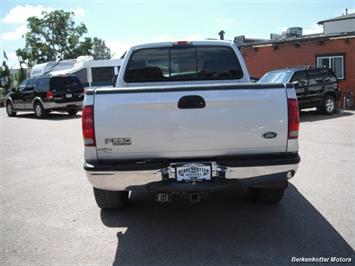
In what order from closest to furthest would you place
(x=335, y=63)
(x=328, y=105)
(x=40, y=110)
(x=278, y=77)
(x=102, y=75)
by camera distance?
(x=278, y=77) < (x=328, y=105) < (x=40, y=110) < (x=335, y=63) < (x=102, y=75)

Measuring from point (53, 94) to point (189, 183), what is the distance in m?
15.7

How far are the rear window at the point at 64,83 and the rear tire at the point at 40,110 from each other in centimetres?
126

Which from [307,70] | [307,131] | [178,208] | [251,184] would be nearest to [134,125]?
[251,184]

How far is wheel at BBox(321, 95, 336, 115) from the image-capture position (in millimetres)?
15519

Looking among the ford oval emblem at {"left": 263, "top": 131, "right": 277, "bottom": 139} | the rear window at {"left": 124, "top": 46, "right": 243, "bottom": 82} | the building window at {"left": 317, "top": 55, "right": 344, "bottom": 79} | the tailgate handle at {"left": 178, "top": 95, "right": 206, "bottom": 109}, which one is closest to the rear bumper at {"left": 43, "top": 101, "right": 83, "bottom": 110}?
the building window at {"left": 317, "top": 55, "right": 344, "bottom": 79}

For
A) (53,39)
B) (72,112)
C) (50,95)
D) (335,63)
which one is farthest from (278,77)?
(53,39)

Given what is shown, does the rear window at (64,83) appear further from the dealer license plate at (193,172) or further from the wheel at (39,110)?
the dealer license plate at (193,172)

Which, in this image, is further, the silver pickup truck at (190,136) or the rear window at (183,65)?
the rear window at (183,65)

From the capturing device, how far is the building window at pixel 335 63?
19.9 m

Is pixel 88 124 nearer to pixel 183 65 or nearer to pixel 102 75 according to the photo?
pixel 183 65

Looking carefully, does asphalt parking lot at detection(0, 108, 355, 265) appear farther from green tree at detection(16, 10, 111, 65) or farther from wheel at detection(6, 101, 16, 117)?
green tree at detection(16, 10, 111, 65)

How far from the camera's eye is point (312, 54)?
68.6 ft

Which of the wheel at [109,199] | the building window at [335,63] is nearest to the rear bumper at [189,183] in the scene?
the wheel at [109,199]

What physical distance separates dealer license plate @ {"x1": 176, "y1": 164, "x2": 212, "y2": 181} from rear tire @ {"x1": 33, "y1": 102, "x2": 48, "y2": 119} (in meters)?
16.3
